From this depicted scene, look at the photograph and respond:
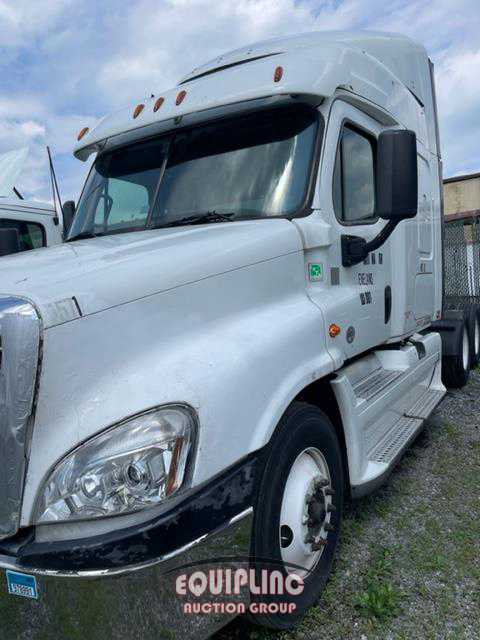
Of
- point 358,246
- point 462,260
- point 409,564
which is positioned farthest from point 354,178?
point 462,260

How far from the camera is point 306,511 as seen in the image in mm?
2477

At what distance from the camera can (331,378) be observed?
2930mm

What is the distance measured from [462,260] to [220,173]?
7.86m

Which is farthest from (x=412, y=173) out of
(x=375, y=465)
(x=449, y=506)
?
(x=449, y=506)

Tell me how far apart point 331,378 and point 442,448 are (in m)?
2.48

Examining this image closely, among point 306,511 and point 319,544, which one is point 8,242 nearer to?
point 306,511

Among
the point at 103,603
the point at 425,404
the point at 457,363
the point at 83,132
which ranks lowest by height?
the point at 457,363

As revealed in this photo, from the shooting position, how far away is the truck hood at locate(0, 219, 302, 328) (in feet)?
6.19

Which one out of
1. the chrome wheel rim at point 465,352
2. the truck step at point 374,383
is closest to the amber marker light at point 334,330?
the truck step at point 374,383

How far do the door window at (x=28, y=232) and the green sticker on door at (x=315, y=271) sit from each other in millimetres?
5293

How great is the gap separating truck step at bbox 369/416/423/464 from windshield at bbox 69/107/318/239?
1.64 m

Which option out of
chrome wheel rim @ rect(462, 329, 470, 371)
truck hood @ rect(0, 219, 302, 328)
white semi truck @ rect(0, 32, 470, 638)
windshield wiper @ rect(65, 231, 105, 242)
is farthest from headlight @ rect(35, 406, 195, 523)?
chrome wheel rim @ rect(462, 329, 470, 371)

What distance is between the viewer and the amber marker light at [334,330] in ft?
9.39

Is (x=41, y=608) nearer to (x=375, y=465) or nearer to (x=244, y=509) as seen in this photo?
(x=244, y=509)
